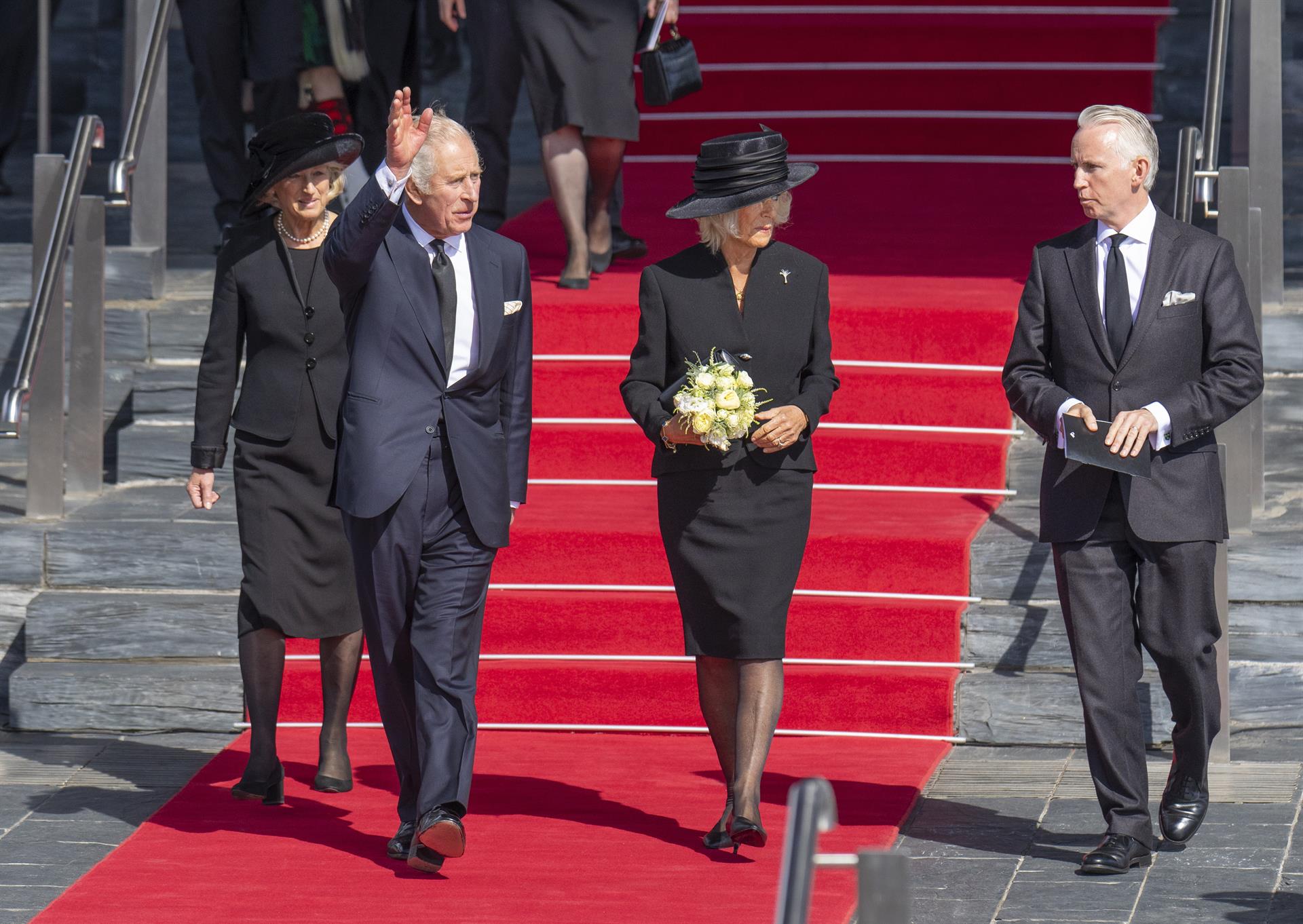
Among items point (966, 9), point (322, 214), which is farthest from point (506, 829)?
point (966, 9)

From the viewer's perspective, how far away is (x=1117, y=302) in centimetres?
520

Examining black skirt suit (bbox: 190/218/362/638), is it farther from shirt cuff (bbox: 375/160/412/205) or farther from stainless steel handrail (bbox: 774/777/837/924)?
stainless steel handrail (bbox: 774/777/837/924)

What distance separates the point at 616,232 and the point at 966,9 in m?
3.28

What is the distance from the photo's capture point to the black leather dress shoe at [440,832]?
5.14 meters

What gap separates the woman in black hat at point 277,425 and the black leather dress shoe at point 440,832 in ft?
2.71

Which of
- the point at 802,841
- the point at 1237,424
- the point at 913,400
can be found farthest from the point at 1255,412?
the point at 802,841

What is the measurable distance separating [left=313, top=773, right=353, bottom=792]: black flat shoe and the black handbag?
2910mm

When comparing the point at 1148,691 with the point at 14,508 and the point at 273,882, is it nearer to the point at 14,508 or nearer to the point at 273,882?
the point at 273,882

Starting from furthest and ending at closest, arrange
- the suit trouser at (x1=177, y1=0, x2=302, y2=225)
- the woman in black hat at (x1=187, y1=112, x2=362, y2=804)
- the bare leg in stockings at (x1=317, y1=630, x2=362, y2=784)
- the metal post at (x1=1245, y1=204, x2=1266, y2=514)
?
the suit trouser at (x1=177, y1=0, x2=302, y2=225) < the metal post at (x1=1245, y1=204, x2=1266, y2=514) < the bare leg in stockings at (x1=317, y1=630, x2=362, y2=784) < the woman in black hat at (x1=187, y1=112, x2=362, y2=804)

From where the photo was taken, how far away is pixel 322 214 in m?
5.88

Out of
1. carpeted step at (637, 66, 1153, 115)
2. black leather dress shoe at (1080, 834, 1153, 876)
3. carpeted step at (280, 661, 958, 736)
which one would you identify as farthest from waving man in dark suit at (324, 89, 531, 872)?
carpeted step at (637, 66, 1153, 115)

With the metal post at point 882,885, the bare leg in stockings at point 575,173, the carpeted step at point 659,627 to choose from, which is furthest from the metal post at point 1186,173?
the metal post at point 882,885

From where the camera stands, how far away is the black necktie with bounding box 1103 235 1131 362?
5.19m

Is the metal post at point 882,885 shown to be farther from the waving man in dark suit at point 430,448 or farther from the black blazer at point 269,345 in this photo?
the black blazer at point 269,345
